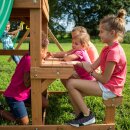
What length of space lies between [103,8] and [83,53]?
4817 centimetres

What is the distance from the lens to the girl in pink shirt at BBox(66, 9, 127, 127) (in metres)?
3.60

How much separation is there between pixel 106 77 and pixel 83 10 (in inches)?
1939

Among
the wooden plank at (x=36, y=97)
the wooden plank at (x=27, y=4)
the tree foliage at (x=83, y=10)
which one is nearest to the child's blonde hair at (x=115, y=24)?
the wooden plank at (x=27, y=4)

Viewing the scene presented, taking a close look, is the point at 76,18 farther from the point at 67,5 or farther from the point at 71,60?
the point at 71,60

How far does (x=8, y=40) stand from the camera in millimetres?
10898

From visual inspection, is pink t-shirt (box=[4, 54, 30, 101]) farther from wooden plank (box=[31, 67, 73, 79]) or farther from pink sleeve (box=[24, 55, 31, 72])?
wooden plank (box=[31, 67, 73, 79])

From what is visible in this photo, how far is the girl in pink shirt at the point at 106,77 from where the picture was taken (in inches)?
142

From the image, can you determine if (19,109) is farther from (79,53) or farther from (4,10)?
(4,10)

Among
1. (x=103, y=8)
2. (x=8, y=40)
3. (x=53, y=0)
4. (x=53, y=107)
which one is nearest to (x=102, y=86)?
(x=53, y=107)

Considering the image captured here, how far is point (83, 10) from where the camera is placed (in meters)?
52.1

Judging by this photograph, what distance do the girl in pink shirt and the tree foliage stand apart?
1731 inches

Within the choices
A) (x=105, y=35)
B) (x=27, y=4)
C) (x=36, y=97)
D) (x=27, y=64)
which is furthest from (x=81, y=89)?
(x=27, y=4)

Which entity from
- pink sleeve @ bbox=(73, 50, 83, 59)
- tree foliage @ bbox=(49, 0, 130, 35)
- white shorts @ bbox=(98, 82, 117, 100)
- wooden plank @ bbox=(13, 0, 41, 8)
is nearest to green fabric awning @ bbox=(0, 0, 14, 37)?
wooden plank @ bbox=(13, 0, 41, 8)

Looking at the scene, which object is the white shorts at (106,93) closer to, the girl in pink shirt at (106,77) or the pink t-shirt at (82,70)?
the girl in pink shirt at (106,77)
